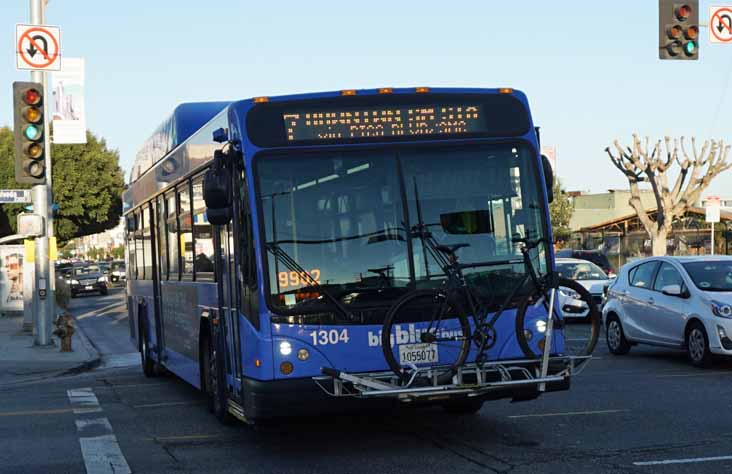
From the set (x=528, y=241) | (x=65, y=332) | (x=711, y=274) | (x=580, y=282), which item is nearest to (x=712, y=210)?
(x=580, y=282)

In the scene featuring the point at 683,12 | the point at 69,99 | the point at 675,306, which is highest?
the point at 69,99

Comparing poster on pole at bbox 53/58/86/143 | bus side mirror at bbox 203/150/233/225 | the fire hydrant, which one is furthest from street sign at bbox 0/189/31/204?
bus side mirror at bbox 203/150/233/225

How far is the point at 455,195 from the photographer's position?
915 centimetres

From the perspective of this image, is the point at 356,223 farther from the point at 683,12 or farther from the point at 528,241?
the point at 683,12

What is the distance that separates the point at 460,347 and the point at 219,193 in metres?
2.25

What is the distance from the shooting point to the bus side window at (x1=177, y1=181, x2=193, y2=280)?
12234 mm

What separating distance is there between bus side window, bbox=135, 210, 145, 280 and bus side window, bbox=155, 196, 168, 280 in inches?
75.6

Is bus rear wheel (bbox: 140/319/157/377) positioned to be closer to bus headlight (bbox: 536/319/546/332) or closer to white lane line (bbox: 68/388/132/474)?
white lane line (bbox: 68/388/132/474)

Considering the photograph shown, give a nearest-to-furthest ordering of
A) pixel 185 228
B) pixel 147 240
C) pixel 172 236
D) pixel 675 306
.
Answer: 1. pixel 185 228
2. pixel 172 236
3. pixel 147 240
4. pixel 675 306

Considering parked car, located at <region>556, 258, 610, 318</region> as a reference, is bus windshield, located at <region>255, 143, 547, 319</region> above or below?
above

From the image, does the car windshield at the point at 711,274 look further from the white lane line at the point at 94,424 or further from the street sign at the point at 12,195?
the street sign at the point at 12,195

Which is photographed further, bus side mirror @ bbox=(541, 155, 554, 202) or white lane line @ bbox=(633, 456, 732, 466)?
bus side mirror @ bbox=(541, 155, 554, 202)

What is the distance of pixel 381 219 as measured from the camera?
29.4 feet

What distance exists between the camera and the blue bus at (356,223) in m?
8.75
